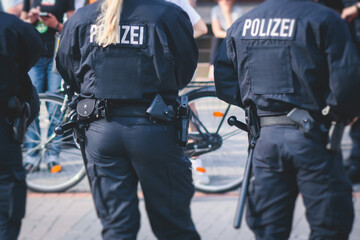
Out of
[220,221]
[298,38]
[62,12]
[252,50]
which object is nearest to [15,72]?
[252,50]

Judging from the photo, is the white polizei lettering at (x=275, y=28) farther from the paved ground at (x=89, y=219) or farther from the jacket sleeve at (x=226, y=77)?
the paved ground at (x=89, y=219)

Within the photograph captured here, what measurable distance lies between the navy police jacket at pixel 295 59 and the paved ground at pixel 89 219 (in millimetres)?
1491

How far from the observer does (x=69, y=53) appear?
3410 mm

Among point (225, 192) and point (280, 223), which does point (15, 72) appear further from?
point (225, 192)

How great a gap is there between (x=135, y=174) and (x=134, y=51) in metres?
0.72

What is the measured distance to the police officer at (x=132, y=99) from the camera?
322 centimetres

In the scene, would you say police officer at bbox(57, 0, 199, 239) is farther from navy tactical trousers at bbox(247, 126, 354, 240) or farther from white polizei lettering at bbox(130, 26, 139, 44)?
navy tactical trousers at bbox(247, 126, 354, 240)

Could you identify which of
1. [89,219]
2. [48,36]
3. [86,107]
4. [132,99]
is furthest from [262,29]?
[48,36]

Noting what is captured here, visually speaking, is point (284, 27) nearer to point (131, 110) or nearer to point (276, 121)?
point (276, 121)

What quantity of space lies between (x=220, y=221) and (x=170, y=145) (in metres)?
1.56

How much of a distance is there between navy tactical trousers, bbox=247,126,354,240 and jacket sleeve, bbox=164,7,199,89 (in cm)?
59

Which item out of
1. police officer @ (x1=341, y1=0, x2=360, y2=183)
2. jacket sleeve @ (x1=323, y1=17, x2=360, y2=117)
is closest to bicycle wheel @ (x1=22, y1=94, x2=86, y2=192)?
police officer @ (x1=341, y1=0, x2=360, y2=183)

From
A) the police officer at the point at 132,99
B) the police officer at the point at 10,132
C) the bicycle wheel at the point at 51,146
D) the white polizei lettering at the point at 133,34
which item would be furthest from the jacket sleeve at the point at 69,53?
the bicycle wheel at the point at 51,146

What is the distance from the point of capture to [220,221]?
4691mm
